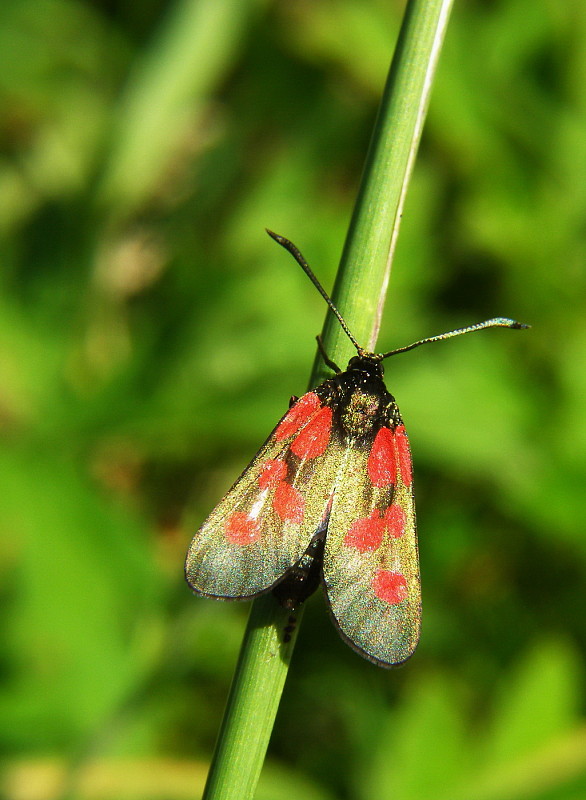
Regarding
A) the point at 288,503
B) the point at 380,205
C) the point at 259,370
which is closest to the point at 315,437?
the point at 288,503

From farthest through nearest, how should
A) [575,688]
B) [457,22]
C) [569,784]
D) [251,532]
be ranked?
[457,22] → [575,688] → [569,784] → [251,532]

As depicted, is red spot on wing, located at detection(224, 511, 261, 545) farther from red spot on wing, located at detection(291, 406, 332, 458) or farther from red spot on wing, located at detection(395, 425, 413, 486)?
red spot on wing, located at detection(395, 425, 413, 486)

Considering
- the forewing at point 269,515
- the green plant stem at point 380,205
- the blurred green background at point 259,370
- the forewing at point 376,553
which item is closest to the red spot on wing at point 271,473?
the forewing at point 269,515

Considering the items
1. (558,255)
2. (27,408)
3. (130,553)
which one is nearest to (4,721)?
(130,553)

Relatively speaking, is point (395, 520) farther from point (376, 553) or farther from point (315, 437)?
point (315, 437)

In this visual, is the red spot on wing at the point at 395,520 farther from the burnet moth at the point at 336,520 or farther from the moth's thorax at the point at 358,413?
the moth's thorax at the point at 358,413

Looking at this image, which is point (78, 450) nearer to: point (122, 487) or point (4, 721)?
point (122, 487)

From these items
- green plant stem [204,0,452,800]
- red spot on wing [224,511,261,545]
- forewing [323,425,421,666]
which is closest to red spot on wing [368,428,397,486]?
forewing [323,425,421,666]
